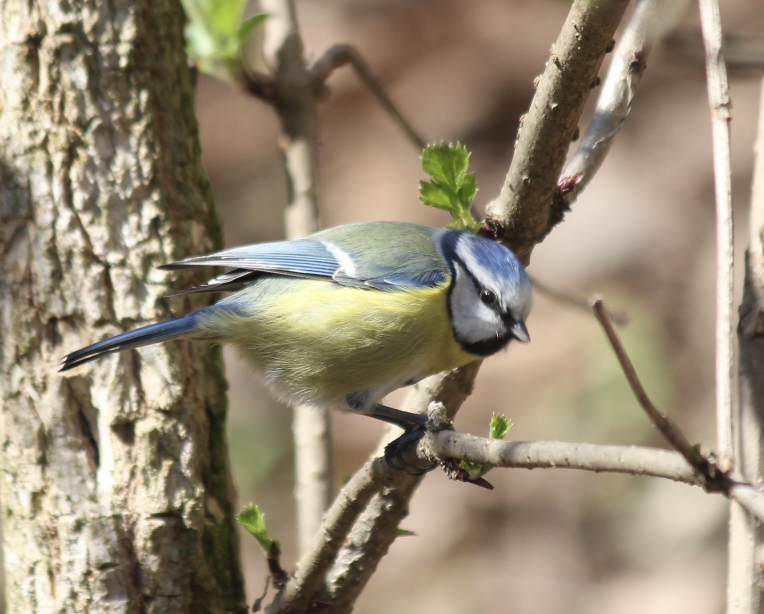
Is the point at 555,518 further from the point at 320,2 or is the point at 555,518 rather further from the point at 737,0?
the point at 320,2

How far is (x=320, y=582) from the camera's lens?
1.80 meters

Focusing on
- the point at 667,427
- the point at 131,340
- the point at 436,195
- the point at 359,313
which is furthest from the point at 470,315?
the point at 667,427

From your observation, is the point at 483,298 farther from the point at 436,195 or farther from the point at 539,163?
the point at 539,163

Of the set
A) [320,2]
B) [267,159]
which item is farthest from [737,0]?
[267,159]

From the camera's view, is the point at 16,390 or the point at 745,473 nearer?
the point at 745,473

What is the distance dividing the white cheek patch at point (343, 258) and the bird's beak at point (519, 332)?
0.46 m

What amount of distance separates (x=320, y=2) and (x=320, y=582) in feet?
18.3

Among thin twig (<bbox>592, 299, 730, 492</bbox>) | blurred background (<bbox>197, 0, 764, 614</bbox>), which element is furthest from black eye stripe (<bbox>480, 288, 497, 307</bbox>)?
blurred background (<bbox>197, 0, 764, 614</bbox>)

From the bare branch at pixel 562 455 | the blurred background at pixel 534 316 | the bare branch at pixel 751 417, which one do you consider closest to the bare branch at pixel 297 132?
the bare branch at pixel 562 455

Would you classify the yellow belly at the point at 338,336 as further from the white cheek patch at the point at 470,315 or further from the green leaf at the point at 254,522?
the green leaf at the point at 254,522

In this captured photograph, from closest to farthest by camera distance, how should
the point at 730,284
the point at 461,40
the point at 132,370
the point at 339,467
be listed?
the point at 730,284 → the point at 132,370 → the point at 339,467 → the point at 461,40

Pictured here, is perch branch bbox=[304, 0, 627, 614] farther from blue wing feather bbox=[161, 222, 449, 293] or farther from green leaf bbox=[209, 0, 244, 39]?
green leaf bbox=[209, 0, 244, 39]

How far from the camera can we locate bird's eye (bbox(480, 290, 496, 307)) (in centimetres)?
211

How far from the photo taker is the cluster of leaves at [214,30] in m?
2.34
